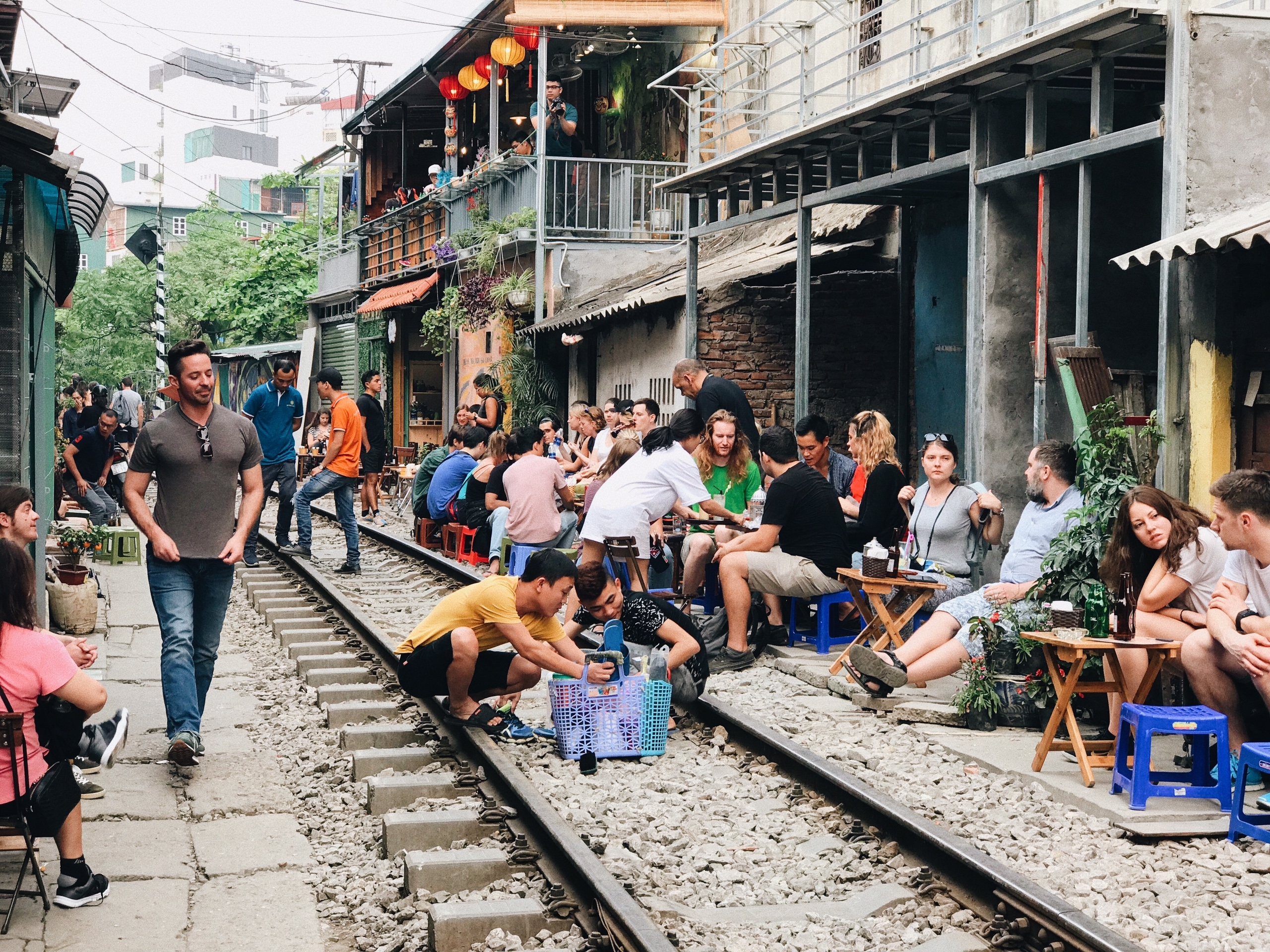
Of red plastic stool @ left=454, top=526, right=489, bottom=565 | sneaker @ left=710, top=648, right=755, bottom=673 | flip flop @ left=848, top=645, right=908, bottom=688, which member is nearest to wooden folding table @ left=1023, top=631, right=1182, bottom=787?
flip flop @ left=848, top=645, right=908, bottom=688

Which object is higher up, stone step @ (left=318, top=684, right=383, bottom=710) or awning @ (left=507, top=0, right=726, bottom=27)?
awning @ (left=507, top=0, right=726, bottom=27)

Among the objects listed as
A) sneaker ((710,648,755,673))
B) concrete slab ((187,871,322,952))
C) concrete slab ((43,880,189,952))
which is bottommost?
concrete slab ((187,871,322,952))

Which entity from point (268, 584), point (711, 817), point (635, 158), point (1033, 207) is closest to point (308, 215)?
point (635, 158)

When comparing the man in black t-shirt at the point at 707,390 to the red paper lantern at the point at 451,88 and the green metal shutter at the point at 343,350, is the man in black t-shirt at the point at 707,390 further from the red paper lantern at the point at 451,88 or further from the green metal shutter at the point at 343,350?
the green metal shutter at the point at 343,350

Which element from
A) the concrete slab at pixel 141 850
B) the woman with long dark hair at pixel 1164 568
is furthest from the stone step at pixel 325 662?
the woman with long dark hair at pixel 1164 568

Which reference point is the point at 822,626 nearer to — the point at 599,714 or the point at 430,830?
the point at 599,714

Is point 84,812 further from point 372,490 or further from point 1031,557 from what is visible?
point 372,490

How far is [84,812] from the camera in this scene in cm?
621

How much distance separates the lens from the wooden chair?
476 centimetres

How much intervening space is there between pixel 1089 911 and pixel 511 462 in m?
8.12

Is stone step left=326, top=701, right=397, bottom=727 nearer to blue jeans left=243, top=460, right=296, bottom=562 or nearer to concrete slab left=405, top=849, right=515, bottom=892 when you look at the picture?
concrete slab left=405, top=849, right=515, bottom=892

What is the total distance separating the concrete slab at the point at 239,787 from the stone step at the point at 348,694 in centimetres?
114

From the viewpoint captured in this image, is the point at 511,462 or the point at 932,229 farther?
the point at 932,229

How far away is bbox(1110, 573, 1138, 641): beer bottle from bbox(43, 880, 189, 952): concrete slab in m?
4.23
